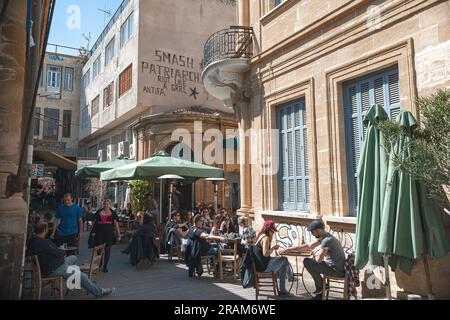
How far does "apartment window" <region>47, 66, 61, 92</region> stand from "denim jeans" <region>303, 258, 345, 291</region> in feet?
101

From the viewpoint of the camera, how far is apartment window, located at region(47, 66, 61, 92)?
31.5 meters

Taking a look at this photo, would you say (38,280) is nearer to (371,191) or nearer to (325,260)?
(325,260)

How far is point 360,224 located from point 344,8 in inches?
150

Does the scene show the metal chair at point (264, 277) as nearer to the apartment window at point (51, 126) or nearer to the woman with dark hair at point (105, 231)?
the woman with dark hair at point (105, 231)

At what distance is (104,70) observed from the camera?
25.2 metres

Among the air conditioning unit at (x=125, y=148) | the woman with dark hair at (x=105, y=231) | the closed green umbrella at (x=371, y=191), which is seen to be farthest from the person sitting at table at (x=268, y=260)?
the air conditioning unit at (x=125, y=148)

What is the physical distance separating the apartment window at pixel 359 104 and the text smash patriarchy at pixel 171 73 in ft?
47.6

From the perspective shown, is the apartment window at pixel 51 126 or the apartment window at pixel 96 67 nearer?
the apartment window at pixel 96 67

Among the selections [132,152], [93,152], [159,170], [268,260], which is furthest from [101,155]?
[268,260]

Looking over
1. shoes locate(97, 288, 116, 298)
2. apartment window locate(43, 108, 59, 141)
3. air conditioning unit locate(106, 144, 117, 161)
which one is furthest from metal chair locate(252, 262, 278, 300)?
apartment window locate(43, 108, 59, 141)

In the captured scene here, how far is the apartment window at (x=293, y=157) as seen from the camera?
25.6ft

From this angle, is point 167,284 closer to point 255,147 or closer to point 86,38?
point 255,147

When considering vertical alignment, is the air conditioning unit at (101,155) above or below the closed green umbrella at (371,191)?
above

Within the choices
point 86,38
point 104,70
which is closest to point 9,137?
point 104,70
